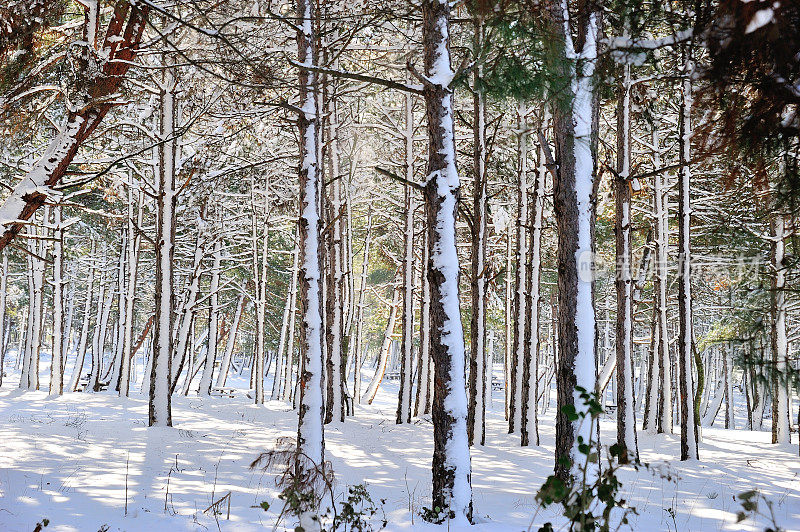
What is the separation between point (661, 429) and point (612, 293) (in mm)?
10580

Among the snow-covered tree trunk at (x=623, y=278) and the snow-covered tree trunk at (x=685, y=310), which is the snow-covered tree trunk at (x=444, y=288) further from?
the snow-covered tree trunk at (x=685, y=310)

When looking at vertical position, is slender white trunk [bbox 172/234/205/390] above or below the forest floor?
above

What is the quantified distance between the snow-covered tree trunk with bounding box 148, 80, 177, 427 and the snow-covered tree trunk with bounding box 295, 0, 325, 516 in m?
4.95

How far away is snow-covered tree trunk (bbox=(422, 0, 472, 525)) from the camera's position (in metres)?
5.72

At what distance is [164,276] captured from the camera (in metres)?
12.0

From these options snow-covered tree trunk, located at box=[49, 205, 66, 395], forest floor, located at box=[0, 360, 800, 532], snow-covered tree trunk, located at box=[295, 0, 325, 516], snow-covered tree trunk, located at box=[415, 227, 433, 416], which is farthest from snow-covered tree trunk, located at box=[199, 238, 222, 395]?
snow-covered tree trunk, located at box=[295, 0, 325, 516]

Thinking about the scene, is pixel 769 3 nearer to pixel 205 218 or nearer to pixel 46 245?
pixel 205 218

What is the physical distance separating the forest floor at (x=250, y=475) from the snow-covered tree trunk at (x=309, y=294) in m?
0.78

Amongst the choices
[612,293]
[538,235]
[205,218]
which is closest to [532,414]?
[538,235]

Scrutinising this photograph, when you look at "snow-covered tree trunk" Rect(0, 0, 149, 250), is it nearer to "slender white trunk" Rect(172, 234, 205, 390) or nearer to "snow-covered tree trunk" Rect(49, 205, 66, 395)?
"slender white trunk" Rect(172, 234, 205, 390)

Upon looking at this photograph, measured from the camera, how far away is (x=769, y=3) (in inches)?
114

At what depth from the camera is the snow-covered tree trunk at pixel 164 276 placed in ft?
38.8

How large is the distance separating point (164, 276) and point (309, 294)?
5.65 metres

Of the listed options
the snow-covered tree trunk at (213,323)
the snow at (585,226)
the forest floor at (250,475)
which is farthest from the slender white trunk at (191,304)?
the snow at (585,226)
